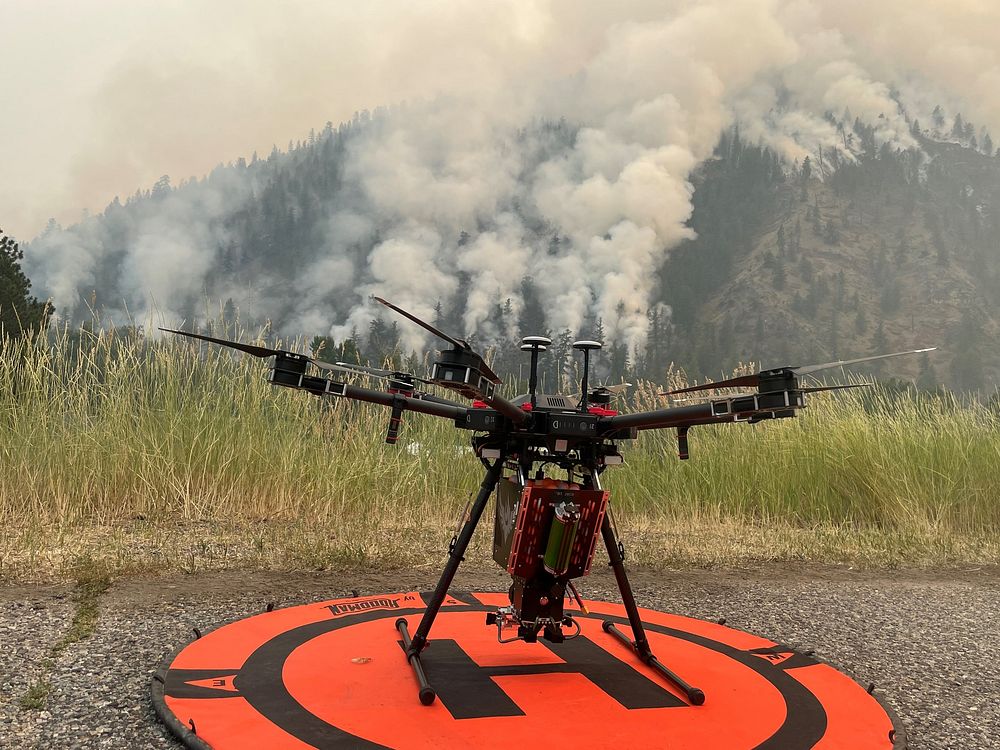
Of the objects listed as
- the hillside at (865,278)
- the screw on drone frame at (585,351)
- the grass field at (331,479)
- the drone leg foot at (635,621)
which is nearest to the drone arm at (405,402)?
the screw on drone frame at (585,351)

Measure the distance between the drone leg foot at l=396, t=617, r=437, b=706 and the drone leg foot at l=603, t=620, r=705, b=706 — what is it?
0.87m

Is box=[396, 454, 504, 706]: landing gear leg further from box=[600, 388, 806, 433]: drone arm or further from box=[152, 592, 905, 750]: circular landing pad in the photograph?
box=[600, 388, 806, 433]: drone arm

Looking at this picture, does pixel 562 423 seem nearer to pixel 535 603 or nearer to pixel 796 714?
pixel 535 603

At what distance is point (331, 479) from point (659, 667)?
12.7 feet

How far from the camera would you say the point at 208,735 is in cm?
219

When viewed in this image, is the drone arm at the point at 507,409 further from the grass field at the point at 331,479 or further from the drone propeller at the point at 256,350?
the grass field at the point at 331,479

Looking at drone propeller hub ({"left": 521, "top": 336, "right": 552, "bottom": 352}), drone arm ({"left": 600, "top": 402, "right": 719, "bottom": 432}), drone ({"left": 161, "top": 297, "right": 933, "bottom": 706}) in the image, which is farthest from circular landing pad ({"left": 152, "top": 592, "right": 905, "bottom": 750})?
drone propeller hub ({"left": 521, "top": 336, "right": 552, "bottom": 352})

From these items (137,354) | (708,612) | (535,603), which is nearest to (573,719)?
(535,603)

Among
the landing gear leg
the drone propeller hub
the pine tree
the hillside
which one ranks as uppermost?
the hillside

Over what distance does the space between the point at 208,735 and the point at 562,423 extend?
1.42 meters

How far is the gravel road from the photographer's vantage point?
2463 mm

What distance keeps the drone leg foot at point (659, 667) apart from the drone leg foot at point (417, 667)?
869 millimetres

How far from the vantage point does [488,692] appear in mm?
2600

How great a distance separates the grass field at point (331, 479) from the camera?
5.28m
